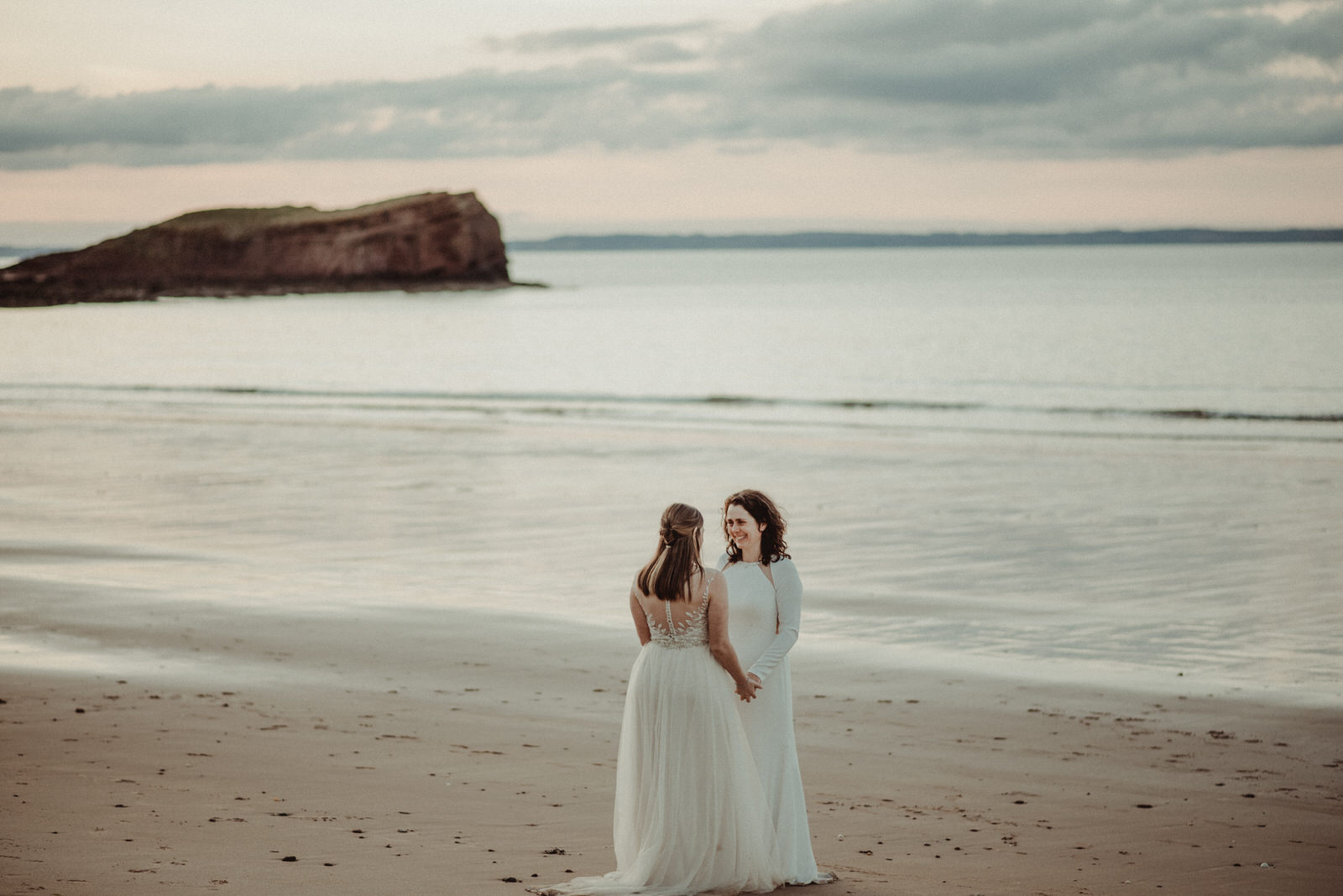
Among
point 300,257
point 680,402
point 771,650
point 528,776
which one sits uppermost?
point 300,257

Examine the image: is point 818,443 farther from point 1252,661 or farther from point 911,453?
point 1252,661

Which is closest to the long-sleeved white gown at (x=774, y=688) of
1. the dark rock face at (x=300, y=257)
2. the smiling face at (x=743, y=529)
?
the smiling face at (x=743, y=529)

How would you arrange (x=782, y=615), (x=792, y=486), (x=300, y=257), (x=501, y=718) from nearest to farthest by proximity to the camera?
(x=782, y=615) → (x=501, y=718) → (x=792, y=486) → (x=300, y=257)

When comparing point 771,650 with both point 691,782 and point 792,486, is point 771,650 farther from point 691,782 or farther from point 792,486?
point 792,486

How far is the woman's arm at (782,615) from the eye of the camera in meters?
5.50

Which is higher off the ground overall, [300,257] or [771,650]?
[300,257]

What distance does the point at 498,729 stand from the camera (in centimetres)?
824

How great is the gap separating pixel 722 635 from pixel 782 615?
336 mm

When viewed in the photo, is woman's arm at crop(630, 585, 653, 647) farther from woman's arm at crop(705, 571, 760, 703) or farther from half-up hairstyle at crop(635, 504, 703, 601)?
woman's arm at crop(705, 571, 760, 703)

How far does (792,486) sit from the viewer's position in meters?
20.5

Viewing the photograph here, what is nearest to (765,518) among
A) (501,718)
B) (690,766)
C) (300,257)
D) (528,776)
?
(690,766)

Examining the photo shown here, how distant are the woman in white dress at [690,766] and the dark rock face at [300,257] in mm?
136220

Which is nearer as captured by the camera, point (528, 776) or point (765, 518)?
point (765, 518)

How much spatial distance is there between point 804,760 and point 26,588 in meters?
8.31
